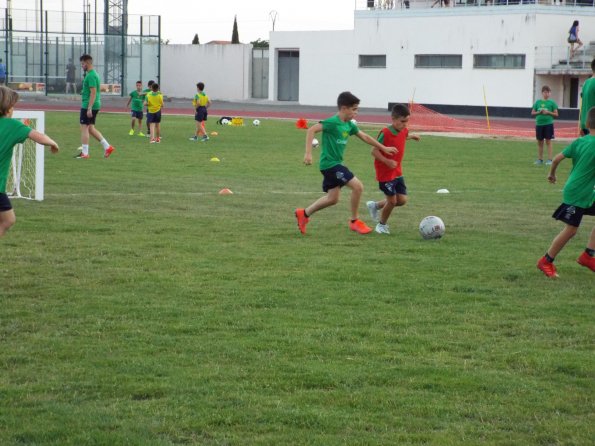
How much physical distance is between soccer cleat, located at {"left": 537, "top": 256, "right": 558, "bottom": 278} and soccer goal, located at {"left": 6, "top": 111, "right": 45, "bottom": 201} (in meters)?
6.56

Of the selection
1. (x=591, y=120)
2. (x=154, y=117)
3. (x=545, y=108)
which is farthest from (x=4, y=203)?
(x=154, y=117)

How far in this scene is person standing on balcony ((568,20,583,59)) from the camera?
49531 millimetres

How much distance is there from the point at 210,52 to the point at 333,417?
6728 cm

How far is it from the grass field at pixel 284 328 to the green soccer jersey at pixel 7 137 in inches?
38.1

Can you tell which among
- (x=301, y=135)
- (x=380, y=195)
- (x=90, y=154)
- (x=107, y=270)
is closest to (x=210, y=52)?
(x=301, y=135)

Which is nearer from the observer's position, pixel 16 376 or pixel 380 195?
pixel 16 376

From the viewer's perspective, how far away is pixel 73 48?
5509 centimetres

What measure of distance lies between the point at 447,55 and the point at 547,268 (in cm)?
4709

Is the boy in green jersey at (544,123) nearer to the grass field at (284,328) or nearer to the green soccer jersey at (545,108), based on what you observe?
the green soccer jersey at (545,108)

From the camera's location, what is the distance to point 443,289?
326 inches

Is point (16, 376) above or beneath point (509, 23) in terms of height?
beneath

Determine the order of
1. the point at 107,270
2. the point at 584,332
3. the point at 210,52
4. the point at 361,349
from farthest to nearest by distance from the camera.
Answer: the point at 210,52, the point at 107,270, the point at 584,332, the point at 361,349

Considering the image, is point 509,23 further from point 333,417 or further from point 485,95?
point 333,417

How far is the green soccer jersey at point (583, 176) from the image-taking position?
880cm
